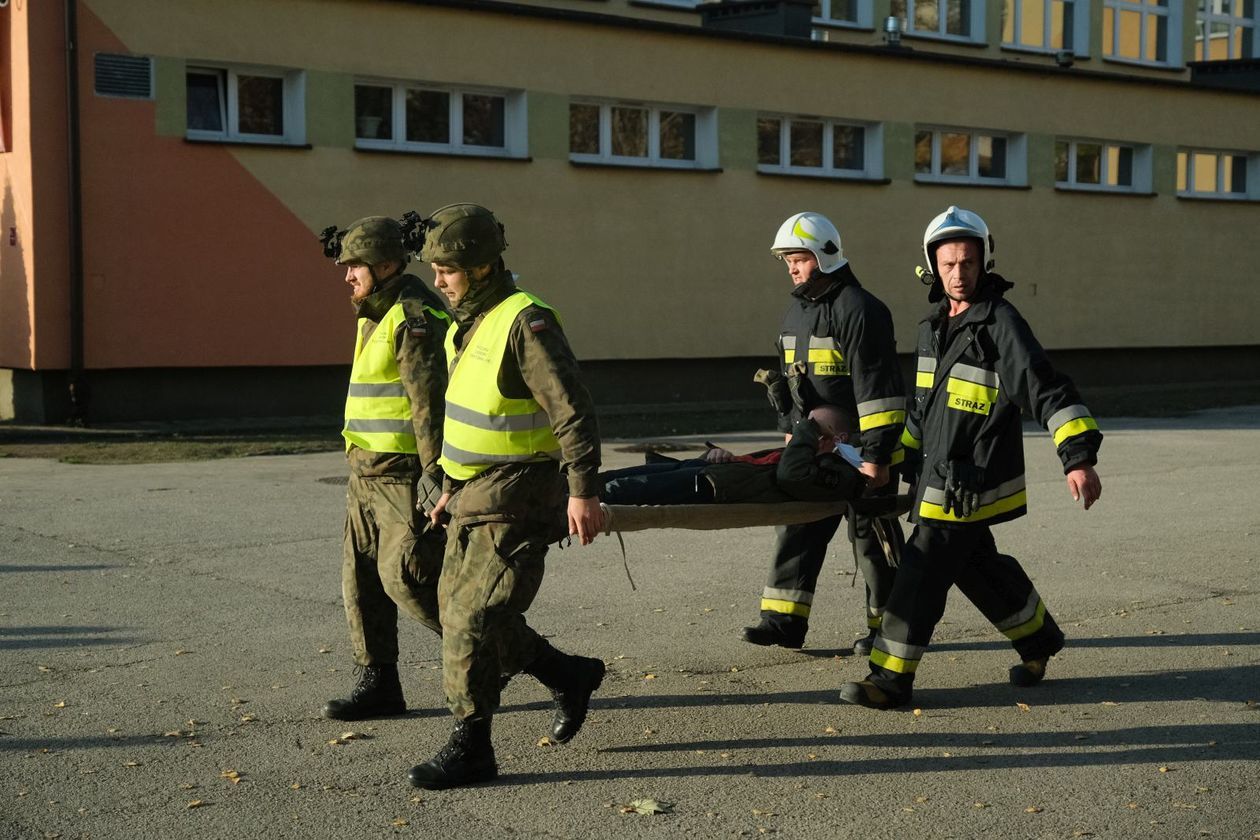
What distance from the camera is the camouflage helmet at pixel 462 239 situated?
5285 mm

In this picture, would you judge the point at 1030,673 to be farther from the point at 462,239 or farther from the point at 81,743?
the point at 81,743

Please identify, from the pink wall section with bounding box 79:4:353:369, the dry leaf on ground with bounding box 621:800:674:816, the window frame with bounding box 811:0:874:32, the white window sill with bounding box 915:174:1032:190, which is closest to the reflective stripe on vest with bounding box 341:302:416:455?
the dry leaf on ground with bounding box 621:800:674:816

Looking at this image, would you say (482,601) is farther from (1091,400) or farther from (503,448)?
(1091,400)

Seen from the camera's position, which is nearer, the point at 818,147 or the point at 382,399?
the point at 382,399

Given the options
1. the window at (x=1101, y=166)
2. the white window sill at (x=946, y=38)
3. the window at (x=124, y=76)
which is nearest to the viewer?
the window at (x=124, y=76)

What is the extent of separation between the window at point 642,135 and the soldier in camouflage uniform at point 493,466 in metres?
17.3

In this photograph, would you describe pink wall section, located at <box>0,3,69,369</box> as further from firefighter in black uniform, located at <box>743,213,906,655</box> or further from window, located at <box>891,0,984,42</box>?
window, located at <box>891,0,984,42</box>

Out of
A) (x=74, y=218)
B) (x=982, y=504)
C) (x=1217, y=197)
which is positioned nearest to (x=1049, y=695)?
(x=982, y=504)

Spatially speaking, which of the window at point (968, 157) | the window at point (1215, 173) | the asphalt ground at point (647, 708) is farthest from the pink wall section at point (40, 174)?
the window at point (1215, 173)

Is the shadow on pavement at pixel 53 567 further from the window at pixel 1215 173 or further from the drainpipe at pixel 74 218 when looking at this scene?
the window at pixel 1215 173

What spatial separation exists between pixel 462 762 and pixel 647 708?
1.17m

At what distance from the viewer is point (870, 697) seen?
619 cm

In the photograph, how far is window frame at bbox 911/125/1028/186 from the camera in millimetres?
26516

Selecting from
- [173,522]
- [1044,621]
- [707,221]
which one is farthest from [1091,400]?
[1044,621]
